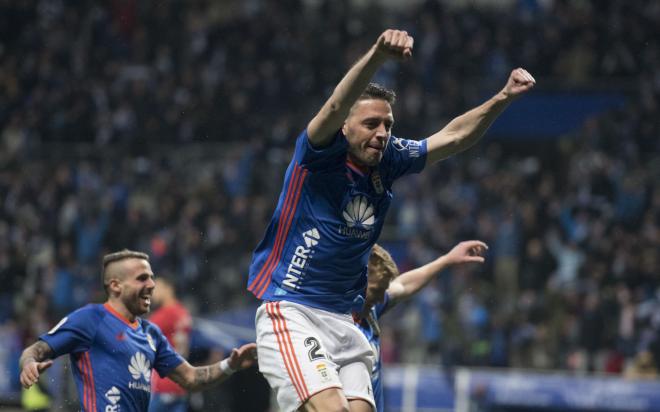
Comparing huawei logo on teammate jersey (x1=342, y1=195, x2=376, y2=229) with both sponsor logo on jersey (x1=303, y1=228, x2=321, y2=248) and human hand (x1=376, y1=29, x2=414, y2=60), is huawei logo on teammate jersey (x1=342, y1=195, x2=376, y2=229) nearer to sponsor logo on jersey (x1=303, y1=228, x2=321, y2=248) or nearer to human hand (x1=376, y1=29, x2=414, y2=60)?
sponsor logo on jersey (x1=303, y1=228, x2=321, y2=248)

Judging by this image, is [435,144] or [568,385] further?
[568,385]

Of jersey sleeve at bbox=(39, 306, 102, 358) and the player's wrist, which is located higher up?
jersey sleeve at bbox=(39, 306, 102, 358)

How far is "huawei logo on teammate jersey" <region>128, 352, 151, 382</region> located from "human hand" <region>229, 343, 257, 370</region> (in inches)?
19.5

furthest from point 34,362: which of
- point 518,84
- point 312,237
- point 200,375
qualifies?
point 518,84

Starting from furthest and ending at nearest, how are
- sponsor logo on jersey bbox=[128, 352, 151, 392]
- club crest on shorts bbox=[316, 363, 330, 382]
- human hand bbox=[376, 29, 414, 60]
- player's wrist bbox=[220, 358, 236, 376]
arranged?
player's wrist bbox=[220, 358, 236, 376]
sponsor logo on jersey bbox=[128, 352, 151, 392]
club crest on shorts bbox=[316, 363, 330, 382]
human hand bbox=[376, 29, 414, 60]

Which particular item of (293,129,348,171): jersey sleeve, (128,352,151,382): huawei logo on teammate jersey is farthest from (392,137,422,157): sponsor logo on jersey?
(128,352,151,382): huawei logo on teammate jersey

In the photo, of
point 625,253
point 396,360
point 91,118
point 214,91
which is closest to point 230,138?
point 214,91

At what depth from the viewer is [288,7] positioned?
22359mm

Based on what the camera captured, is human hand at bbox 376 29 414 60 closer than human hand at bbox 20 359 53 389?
Yes

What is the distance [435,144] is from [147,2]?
18.5 metres

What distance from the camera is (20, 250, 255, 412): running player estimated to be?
594 cm

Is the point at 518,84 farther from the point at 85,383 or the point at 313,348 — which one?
the point at 85,383

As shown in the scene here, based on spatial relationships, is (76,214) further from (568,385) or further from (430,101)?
(568,385)

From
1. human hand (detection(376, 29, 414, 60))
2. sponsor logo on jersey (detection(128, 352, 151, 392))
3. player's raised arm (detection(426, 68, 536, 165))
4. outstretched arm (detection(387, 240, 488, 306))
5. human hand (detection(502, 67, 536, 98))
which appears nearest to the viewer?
human hand (detection(376, 29, 414, 60))
